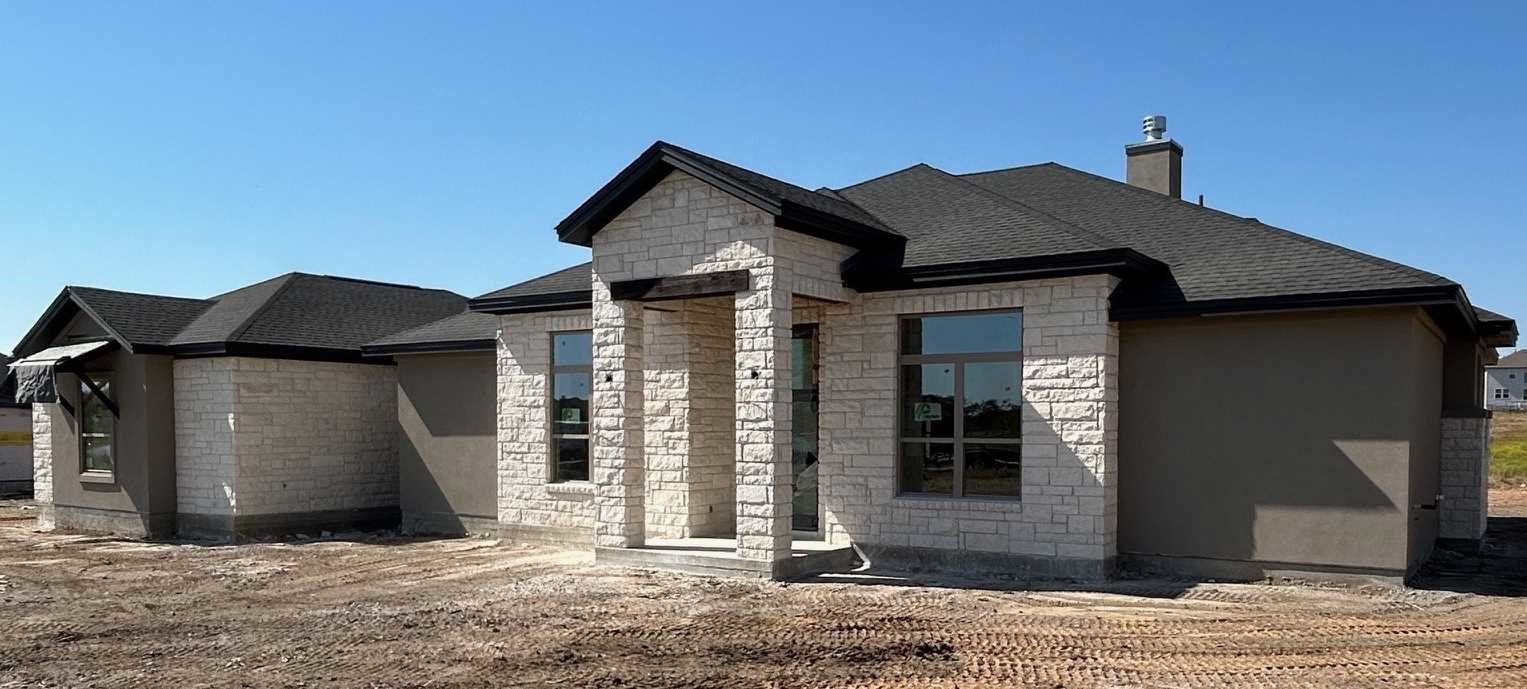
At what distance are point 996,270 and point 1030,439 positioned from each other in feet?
5.81

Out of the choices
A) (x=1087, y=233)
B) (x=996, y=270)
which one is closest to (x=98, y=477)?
(x=996, y=270)

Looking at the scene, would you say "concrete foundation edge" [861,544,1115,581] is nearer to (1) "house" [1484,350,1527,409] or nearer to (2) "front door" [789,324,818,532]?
(2) "front door" [789,324,818,532]

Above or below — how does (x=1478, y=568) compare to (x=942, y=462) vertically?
below

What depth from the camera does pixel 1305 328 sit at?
33.8 feet

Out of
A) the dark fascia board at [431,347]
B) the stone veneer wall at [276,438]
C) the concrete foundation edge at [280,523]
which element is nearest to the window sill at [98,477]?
the stone veneer wall at [276,438]

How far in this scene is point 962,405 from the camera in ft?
38.3

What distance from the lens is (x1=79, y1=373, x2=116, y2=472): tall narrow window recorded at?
17.1 meters

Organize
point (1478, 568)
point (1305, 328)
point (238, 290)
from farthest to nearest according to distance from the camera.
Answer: point (238, 290) < point (1478, 568) < point (1305, 328)

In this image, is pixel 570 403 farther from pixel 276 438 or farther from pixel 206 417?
pixel 206 417

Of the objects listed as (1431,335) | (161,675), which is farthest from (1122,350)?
(161,675)

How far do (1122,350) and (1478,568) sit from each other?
4918 millimetres

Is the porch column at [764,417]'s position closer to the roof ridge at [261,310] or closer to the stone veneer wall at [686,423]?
the stone veneer wall at [686,423]

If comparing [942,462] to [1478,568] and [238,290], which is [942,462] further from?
[238,290]

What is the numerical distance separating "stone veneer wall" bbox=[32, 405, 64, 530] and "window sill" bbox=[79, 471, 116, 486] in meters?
1.33
